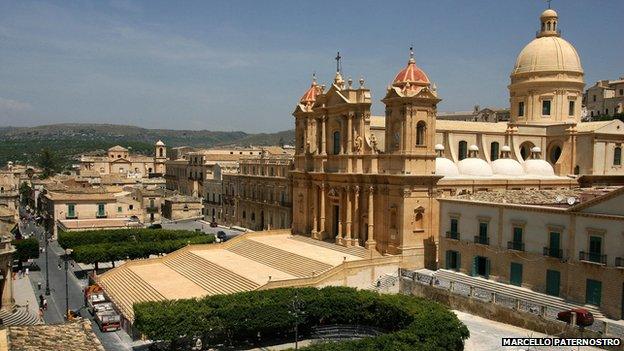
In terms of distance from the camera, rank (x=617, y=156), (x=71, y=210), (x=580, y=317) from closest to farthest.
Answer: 1. (x=580, y=317)
2. (x=617, y=156)
3. (x=71, y=210)

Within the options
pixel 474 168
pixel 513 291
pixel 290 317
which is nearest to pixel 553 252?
pixel 513 291

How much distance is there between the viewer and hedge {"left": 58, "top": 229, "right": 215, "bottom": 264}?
4703 centimetres

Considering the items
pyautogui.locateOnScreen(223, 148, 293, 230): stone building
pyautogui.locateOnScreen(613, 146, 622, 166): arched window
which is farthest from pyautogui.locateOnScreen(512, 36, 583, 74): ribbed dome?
pyautogui.locateOnScreen(223, 148, 293, 230): stone building

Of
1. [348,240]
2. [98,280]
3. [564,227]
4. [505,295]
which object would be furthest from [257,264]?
[564,227]

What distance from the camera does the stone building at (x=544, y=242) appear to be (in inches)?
1147

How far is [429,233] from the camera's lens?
41594 mm

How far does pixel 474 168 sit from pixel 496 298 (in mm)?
16436

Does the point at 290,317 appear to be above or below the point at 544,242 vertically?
below

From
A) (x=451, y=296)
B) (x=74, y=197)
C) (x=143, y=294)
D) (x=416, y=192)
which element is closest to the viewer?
(x=451, y=296)

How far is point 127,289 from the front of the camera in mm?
39625

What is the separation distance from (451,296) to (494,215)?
5.77m

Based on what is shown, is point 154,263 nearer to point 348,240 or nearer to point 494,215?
point 348,240

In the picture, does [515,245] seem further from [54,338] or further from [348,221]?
[54,338]

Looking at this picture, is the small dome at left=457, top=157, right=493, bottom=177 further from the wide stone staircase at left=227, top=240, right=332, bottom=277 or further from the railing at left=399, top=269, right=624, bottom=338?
the wide stone staircase at left=227, top=240, right=332, bottom=277
